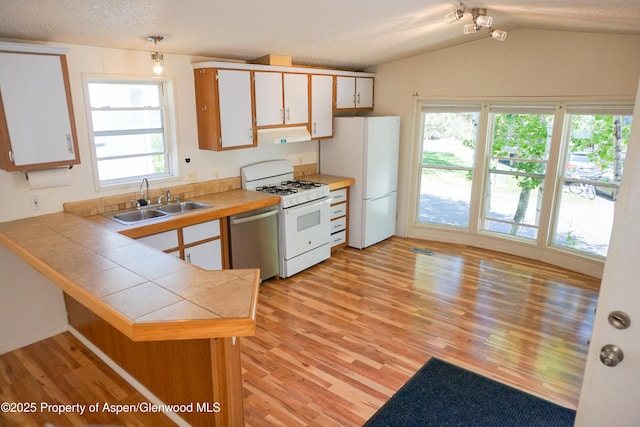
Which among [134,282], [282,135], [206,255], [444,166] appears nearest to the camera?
[134,282]

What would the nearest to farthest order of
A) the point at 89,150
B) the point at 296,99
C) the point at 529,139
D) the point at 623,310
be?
the point at 623,310
the point at 89,150
the point at 296,99
the point at 529,139

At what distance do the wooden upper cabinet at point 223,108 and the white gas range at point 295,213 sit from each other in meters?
0.59

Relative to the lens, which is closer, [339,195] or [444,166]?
[339,195]

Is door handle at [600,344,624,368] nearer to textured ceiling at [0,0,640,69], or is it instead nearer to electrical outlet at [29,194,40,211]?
textured ceiling at [0,0,640,69]

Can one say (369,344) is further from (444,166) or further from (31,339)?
(444,166)

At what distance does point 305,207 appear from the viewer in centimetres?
454

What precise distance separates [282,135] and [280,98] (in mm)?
406

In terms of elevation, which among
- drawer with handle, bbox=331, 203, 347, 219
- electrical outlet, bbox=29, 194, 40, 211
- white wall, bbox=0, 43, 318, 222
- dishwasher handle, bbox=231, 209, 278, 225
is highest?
white wall, bbox=0, 43, 318, 222

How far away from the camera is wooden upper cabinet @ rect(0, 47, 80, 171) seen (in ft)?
8.80

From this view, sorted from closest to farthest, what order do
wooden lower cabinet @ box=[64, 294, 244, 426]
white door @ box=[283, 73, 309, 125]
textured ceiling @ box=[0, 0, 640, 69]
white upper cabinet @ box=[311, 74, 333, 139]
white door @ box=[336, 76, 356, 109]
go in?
wooden lower cabinet @ box=[64, 294, 244, 426], textured ceiling @ box=[0, 0, 640, 69], white door @ box=[283, 73, 309, 125], white upper cabinet @ box=[311, 74, 333, 139], white door @ box=[336, 76, 356, 109]

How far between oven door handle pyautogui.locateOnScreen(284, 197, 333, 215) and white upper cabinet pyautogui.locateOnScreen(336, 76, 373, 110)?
1.28m

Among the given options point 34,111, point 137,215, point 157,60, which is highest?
point 157,60

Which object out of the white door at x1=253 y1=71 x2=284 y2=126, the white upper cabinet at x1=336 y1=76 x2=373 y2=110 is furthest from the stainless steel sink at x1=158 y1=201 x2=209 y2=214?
the white upper cabinet at x1=336 y1=76 x2=373 y2=110

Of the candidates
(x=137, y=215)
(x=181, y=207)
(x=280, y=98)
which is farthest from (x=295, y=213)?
(x=137, y=215)
